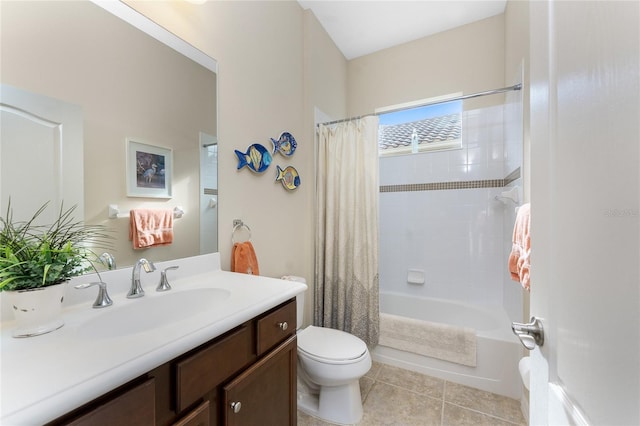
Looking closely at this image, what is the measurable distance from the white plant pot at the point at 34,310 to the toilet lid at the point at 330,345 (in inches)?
45.7

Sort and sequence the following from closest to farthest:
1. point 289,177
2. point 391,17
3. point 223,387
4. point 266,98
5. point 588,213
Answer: point 588,213, point 223,387, point 266,98, point 289,177, point 391,17

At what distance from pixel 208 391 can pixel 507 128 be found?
267 cm

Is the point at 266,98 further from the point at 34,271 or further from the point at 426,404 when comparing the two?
the point at 426,404

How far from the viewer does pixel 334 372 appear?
1409 millimetres

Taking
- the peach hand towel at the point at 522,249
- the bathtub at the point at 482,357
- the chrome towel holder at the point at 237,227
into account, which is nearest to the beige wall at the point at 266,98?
the chrome towel holder at the point at 237,227

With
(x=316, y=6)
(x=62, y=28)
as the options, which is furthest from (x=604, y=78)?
(x=316, y=6)

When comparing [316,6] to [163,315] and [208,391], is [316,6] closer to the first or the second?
[163,315]

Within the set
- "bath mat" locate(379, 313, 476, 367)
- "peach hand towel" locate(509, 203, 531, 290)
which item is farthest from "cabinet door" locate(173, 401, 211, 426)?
"bath mat" locate(379, 313, 476, 367)

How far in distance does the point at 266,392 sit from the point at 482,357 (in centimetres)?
158

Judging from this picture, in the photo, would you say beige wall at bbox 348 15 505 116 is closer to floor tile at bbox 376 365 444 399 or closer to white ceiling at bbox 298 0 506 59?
white ceiling at bbox 298 0 506 59

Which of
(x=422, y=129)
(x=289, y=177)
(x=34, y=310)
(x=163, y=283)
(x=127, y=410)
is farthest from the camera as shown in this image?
(x=422, y=129)

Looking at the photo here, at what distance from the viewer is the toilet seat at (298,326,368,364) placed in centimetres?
144

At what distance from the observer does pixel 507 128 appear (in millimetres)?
2166

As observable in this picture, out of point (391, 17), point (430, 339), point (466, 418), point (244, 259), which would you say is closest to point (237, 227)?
point (244, 259)
